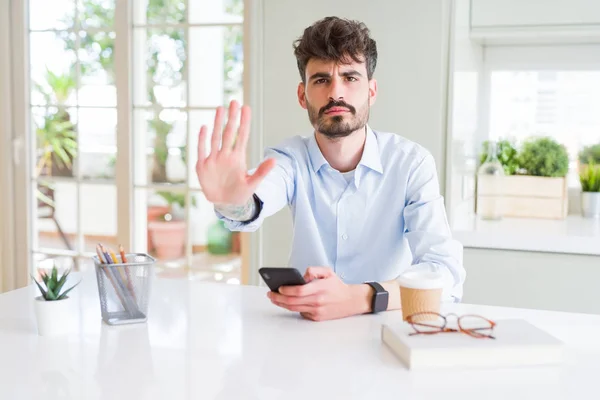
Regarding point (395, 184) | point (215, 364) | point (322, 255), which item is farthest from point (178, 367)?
point (395, 184)

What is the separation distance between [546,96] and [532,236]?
1.01 metres

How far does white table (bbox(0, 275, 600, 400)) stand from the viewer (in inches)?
47.1

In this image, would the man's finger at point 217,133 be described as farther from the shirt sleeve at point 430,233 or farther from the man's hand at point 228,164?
the shirt sleeve at point 430,233

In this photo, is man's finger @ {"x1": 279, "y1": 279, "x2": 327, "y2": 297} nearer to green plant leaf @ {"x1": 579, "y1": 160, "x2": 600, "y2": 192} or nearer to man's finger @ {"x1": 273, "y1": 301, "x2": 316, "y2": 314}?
man's finger @ {"x1": 273, "y1": 301, "x2": 316, "y2": 314}

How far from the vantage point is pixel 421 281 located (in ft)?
5.01

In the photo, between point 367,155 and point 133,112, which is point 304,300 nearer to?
point 367,155

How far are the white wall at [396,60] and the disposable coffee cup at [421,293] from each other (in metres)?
1.54

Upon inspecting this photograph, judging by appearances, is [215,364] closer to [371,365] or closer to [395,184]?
[371,365]

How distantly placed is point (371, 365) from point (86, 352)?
0.55 m

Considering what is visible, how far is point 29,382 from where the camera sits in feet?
4.07

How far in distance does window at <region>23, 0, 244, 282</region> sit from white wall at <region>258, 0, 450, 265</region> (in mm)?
456

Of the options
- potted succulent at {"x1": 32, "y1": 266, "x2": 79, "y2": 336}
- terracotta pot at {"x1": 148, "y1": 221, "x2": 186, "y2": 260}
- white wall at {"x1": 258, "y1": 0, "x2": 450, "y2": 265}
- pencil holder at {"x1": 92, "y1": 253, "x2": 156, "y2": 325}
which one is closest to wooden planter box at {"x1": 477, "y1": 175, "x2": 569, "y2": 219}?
white wall at {"x1": 258, "y1": 0, "x2": 450, "y2": 265}

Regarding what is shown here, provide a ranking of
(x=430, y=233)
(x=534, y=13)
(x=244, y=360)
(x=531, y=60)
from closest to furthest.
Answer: (x=244, y=360)
(x=430, y=233)
(x=534, y=13)
(x=531, y=60)

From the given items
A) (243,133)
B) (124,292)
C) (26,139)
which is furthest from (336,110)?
(26,139)
